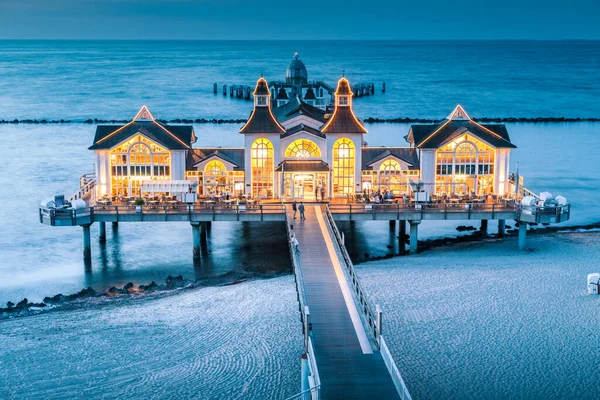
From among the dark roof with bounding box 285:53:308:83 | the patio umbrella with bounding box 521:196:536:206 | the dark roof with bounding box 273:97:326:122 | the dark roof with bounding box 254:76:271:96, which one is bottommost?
→ the patio umbrella with bounding box 521:196:536:206

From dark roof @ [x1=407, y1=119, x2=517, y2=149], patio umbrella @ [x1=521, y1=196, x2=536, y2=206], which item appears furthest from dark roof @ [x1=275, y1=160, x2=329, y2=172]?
patio umbrella @ [x1=521, y1=196, x2=536, y2=206]

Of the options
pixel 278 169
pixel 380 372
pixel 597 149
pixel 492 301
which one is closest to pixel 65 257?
pixel 278 169

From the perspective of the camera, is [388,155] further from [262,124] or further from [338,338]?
[338,338]

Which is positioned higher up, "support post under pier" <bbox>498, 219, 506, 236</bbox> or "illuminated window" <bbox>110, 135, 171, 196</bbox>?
"illuminated window" <bbox>110, 135, 171, 196</bbox>

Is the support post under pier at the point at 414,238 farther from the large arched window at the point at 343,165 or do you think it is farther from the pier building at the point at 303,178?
the large arched window at the point at 343,165

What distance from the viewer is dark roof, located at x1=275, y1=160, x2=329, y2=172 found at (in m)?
43.5

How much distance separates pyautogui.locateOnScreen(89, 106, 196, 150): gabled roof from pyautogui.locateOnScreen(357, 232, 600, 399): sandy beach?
41.5ft

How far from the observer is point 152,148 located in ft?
145

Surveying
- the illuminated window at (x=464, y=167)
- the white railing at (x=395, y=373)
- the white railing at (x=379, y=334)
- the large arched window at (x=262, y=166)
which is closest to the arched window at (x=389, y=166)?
the illuminated window at (x=464, y=167)

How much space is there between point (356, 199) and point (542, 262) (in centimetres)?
993

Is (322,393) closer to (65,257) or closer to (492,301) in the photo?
(492,301)

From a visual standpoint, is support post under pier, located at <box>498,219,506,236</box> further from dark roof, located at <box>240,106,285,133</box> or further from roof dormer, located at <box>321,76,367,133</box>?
dark roof, located at <box>240,106,285,133</box>

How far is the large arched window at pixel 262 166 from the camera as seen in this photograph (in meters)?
44.2

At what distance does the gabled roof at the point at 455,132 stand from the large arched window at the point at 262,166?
312 inches
